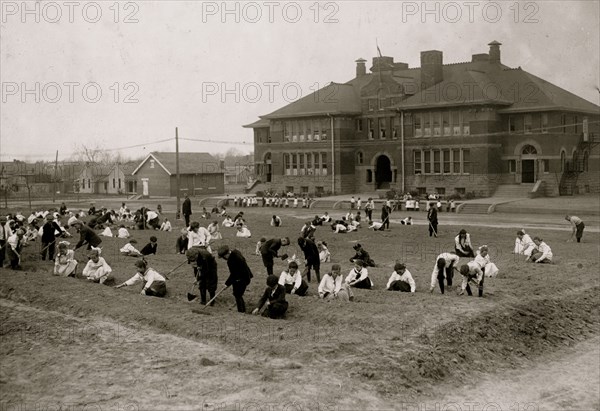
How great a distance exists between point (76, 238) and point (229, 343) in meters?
18.6

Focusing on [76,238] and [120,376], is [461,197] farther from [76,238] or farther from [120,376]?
[120,376]

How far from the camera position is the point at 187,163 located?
3068 inches

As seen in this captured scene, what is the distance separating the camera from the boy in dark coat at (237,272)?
628 inches

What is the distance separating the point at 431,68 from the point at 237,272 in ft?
149

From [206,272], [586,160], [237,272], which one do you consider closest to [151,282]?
[206,272]

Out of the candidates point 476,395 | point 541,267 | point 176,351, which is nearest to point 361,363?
point 476,395

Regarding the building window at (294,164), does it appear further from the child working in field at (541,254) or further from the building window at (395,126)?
the child working in field at (541,254)

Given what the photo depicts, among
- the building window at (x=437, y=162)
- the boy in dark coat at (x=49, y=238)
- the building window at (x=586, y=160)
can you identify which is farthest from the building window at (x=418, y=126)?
the boy in dark coat at (x=49, y=238)

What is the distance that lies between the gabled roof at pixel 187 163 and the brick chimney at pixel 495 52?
33627 mm

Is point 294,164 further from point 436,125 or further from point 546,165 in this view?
point 546,165

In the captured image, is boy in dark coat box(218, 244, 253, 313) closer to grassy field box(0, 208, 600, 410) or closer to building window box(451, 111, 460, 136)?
grassy field box(0, 208, 600, 410)

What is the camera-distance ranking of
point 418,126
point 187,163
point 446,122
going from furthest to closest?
point 187,163
point 418,126
point 446,122

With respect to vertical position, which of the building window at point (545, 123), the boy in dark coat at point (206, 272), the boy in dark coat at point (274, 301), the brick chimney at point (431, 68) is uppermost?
the brick chimney at point (431, 68)

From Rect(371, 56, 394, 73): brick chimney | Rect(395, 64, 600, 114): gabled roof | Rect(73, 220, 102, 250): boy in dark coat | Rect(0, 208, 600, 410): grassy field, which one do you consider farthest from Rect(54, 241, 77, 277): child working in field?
Rect(371, 56, 394, 73): brick chimney
